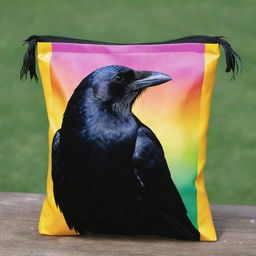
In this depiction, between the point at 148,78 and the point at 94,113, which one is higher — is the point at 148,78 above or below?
above

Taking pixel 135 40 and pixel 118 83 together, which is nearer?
pixel 118 83

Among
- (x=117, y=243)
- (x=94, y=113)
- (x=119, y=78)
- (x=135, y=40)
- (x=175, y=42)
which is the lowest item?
(x=117, y=243)

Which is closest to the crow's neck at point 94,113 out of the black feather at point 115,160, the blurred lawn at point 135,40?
the black feather at point 115,160

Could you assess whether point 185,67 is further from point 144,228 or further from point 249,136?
point 249,136

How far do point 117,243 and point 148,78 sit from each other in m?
0.48

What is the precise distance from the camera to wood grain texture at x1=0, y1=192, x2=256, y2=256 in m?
2.52

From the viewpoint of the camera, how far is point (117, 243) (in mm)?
2572

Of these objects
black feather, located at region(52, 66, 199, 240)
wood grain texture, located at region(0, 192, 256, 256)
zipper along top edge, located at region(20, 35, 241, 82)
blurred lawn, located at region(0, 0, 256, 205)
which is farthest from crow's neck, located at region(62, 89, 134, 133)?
blurred lawn, located at region(0, 0, 256, 205)

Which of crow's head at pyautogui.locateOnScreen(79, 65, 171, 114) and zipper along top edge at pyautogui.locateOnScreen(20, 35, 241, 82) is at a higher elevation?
zipper along top edge at pyautogui.locateOnScreen(20, 35, 241, 82)

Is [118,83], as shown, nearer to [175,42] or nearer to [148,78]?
[148,78]

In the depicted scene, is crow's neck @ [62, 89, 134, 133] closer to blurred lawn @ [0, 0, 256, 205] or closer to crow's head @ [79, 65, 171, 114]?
crow's head @ [79, 65, 171, 114]

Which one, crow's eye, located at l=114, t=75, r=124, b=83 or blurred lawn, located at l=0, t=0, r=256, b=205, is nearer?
crow's eye, located at l=114, t=75, r=124, b=83

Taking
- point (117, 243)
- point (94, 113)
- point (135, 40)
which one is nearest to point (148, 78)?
point (94, 113)

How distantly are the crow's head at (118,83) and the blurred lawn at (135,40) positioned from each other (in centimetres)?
114
